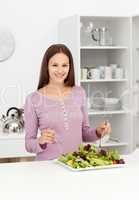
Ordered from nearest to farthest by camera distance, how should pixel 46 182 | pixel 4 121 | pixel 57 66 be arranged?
pixel 46 182 → pixel 57 66 → pixel 4 121

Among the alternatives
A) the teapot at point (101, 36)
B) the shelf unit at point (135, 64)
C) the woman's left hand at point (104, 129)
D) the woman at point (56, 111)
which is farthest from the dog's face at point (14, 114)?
the woman's left hand at point (104, 129)

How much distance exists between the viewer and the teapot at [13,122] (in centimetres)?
397

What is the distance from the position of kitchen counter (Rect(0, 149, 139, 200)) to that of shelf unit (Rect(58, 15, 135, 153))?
2.02 m

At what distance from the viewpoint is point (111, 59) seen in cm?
455

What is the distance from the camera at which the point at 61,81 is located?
253 cm

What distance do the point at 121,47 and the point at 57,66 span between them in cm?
191

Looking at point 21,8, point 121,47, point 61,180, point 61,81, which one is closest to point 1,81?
point 21,8

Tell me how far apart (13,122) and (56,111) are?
157 centimetres

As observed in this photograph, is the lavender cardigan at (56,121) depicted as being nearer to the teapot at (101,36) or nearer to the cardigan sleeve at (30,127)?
the cardigan sleeve at (30,127)

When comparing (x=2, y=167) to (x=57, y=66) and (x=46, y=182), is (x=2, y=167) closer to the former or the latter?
(x=46, y=182)

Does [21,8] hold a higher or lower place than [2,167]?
higher

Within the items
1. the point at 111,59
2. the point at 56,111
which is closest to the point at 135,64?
the point at 111,59

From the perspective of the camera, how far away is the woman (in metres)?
2.47

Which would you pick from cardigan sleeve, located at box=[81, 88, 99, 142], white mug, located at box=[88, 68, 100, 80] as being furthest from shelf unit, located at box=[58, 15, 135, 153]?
cardigan sleeve, located at box=[81, 88, 99, 142]
